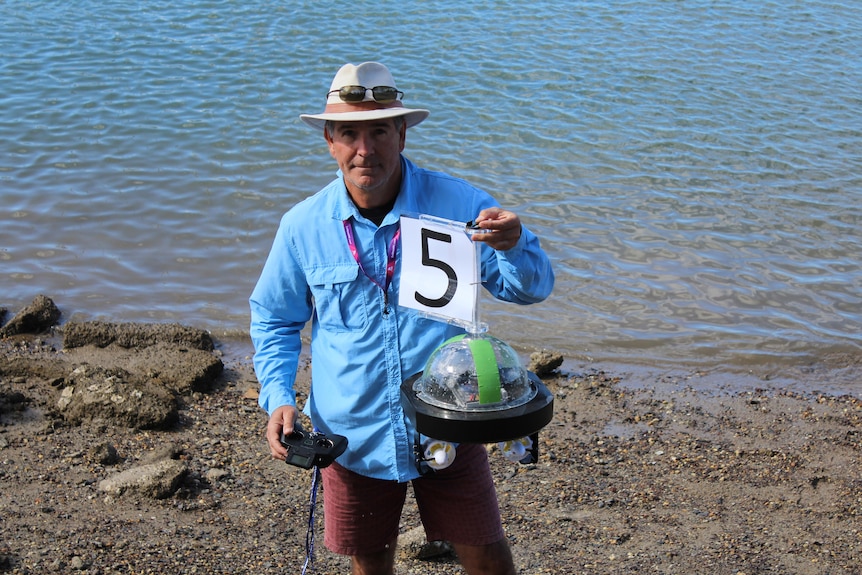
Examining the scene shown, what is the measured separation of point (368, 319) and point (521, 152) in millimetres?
8207

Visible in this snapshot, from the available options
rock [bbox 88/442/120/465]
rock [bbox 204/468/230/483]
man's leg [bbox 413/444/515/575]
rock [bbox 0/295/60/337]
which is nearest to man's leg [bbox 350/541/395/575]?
man's leg [bbox 413/444/515/575]

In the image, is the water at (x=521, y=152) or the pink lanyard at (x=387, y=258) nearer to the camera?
the pink lanyard at (x=387, y=258)

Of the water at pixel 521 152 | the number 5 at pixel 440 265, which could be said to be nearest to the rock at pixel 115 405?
the water at pixel 521 152

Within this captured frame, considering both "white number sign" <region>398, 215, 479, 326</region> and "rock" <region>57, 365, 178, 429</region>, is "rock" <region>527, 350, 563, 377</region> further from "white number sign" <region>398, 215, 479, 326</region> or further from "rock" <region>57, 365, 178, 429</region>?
"white number sign" <region>398, 215, 479, 326</region>

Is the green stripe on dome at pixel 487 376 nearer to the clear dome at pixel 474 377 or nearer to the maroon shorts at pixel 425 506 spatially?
the clear dome at pixel 474 377

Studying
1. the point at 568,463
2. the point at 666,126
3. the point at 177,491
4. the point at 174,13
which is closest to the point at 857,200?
the point at 666,126

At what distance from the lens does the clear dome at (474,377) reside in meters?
3.01

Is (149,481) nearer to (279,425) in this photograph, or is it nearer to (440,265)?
(279,425)

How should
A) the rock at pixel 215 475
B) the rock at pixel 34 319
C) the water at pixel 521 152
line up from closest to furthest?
the rock at pixel 215 475
the rock at pixel 34 319
the water at pixel 521 152

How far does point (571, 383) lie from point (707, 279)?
7.82ft

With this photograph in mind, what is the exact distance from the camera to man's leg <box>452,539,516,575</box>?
3580 millimetres

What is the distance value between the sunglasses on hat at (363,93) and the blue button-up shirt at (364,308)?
26 centimetres

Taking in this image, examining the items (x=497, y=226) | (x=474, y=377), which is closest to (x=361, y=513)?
(x=474, y=377)

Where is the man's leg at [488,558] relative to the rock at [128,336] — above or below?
above
